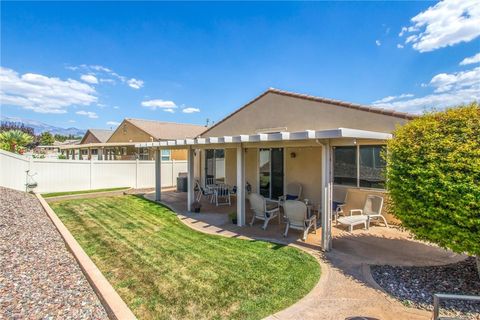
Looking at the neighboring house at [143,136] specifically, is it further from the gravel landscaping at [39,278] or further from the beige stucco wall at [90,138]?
the gravel landscaping at [39,278]

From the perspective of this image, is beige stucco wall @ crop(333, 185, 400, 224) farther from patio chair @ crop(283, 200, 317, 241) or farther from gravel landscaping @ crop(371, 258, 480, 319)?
gravel landscaping @ crop(371, 258, 480, 319)

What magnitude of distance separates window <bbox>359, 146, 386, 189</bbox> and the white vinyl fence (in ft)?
46.2

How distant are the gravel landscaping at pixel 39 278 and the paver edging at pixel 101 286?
0.34 feet

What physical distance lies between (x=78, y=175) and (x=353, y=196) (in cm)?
1560

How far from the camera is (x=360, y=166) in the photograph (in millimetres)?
9711

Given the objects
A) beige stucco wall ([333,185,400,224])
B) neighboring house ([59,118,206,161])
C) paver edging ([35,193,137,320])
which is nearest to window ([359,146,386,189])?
beige stucco wall ([333,185,400,224])

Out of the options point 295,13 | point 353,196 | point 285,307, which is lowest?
point 285,307

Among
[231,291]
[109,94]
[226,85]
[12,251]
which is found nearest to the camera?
[231,291]

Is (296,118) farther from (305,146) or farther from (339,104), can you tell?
(339,104)

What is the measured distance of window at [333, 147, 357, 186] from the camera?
9.95 m

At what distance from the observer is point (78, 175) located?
51.4ft

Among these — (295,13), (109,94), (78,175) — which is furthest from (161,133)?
(295,13)

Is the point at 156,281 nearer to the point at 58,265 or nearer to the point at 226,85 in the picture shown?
the point at 58,265

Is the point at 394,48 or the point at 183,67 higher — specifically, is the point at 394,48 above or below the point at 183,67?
below
